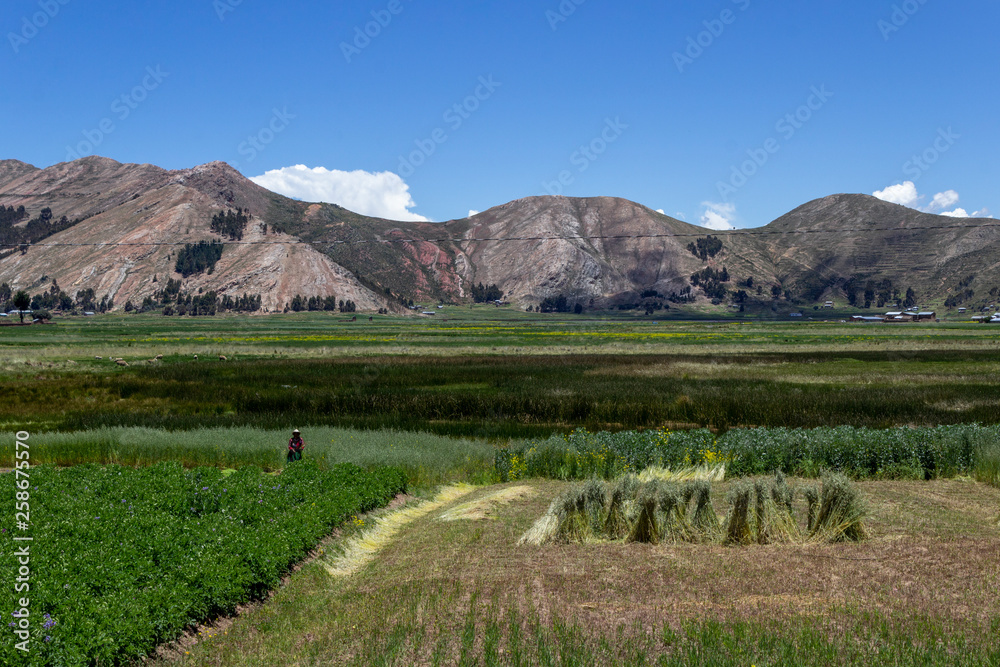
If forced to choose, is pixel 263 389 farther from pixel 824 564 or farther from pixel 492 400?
pixel 824 564

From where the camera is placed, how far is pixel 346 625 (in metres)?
8.38

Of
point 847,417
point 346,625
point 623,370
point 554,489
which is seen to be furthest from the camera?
point 623,370

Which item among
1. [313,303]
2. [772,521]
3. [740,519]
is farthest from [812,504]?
[313,303]

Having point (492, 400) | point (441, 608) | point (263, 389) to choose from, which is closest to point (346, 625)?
point (441, 608)

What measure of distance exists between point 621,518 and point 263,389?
32.3m

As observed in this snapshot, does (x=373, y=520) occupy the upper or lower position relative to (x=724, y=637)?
lower

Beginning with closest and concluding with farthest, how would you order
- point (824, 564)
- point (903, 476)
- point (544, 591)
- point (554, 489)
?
point (544, 591)
point (824, 564)
point (554, 489)
point (903, 476)

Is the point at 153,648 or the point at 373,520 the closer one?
the point at 153,648

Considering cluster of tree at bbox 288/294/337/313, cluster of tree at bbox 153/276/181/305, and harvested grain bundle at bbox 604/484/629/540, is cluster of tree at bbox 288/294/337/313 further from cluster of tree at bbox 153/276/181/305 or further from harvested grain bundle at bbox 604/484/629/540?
harvested grain bundle at bbox 604/484/629/540

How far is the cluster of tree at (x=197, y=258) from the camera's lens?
188875 millimetres

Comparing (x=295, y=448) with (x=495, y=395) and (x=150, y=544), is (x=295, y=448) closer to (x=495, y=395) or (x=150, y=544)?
(x=150, y=544)

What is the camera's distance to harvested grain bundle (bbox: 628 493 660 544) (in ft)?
36.9

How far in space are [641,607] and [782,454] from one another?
11.7 m

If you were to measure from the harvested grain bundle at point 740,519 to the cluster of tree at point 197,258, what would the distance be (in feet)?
643
